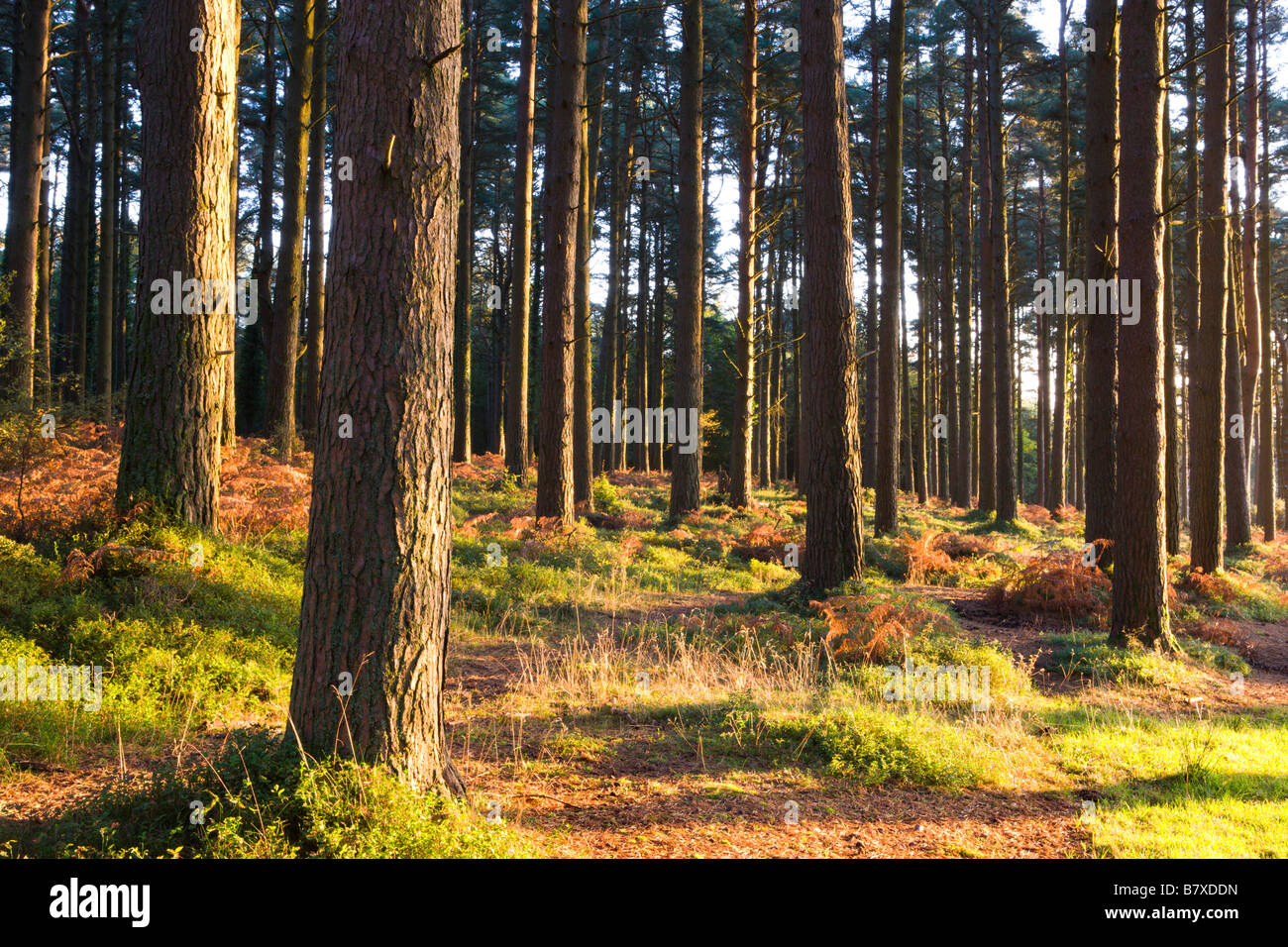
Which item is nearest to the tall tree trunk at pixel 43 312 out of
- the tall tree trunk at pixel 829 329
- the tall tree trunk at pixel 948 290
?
the tall tree trunk at pixel 829 329

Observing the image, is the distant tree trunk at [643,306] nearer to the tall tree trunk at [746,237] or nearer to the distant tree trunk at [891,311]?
the tall tree trunk at [746,237]

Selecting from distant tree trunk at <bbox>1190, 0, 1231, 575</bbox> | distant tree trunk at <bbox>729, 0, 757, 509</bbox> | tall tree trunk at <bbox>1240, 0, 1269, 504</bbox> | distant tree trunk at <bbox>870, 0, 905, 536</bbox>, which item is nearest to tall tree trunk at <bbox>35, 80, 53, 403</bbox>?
distant tree trunk at <bbox>729, 0, 757, 509</bbox>

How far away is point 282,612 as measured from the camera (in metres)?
6.77

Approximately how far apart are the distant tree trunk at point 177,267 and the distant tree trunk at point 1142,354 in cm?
944

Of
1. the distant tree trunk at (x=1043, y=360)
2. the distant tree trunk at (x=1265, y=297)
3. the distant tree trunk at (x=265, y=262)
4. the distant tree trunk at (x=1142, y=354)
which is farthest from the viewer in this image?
the distant tree trunk at (x=1043, y=360)

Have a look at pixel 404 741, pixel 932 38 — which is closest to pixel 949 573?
pixel 404 741

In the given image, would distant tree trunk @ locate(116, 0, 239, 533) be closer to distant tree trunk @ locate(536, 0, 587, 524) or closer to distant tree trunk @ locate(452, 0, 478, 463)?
distant tree trunk @ locate(536, 0, 587, 524)

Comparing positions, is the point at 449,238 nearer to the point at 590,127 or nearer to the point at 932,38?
the point at 590,127

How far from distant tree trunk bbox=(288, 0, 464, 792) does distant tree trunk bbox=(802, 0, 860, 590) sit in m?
6.43

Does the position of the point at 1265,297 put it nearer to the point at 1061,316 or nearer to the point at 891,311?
the point at 1061,316

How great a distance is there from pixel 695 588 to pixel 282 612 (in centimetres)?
579

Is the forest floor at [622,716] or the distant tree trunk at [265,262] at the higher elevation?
the distant tree trunk at [265,262]

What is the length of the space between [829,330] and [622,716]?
5.60 meters

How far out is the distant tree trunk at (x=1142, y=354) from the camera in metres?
8.30
